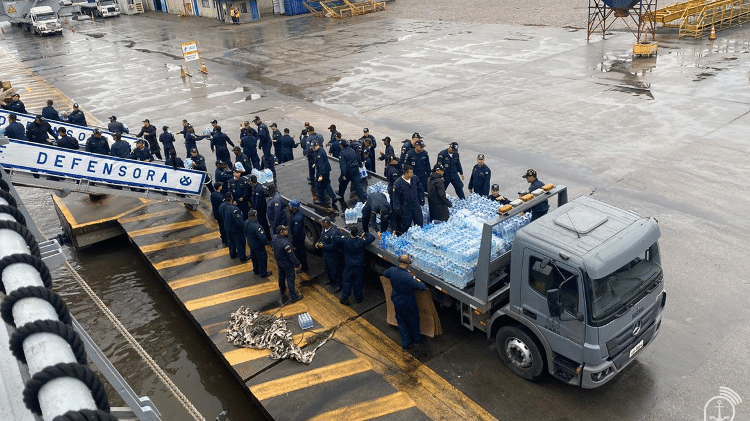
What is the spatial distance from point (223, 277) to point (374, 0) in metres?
40.6

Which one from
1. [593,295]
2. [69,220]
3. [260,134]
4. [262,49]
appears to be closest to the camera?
[593,295]

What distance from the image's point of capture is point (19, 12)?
2064 inches

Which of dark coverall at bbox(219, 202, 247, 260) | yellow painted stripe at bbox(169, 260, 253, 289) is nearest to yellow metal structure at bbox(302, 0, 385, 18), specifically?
dark coverall at bbox(219, 202, 247, 260)

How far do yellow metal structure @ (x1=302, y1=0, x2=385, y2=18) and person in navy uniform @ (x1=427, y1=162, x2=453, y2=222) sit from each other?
37407 mm

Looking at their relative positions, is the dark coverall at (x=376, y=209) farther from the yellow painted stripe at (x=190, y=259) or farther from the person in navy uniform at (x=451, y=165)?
the yellow painted stripe at (x=190, y=259)

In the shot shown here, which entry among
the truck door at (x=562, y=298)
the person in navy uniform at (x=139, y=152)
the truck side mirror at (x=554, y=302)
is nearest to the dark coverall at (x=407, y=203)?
the truck door at (x=562, y=298)

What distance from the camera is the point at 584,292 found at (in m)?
6.31

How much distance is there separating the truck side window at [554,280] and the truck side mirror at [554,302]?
91mm

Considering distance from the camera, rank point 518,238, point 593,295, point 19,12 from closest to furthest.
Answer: point 593,295 → point 518,238 → point 19,12

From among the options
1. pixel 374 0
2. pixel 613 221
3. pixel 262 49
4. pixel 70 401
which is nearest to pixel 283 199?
pixel 613 221

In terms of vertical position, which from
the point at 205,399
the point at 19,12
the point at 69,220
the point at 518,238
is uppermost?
the point at 19,12

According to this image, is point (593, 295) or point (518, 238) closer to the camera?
point (593, 295)

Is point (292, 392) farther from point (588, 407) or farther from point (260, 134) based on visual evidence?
point (260, 134)

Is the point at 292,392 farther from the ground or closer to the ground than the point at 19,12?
closer to the ground
